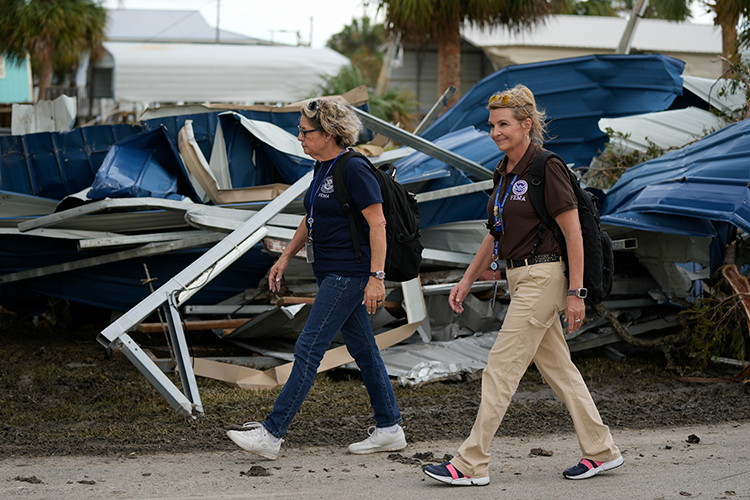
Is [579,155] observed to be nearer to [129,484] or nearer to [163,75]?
[129,484]

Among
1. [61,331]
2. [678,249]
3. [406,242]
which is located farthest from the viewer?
[61,331]

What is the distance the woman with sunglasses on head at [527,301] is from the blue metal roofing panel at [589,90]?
4.59 meters

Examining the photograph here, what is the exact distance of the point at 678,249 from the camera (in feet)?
18.8

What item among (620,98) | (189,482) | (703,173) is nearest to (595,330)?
(703,173)

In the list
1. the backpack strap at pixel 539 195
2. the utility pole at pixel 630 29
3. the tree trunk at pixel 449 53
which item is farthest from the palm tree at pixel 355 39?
the backpack strap at pixel 539 195

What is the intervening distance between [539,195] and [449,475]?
1.34 meters

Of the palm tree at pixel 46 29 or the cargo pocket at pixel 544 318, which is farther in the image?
the palm tree at pixel 46 29

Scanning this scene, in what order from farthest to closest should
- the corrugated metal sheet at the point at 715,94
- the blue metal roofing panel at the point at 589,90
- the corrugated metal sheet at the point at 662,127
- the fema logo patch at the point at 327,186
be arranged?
the corrugated metal sheet at the point at 715,94, the blue metal roofing panel at the point at 589,90, the corrugated metal sheet at the point at 662,127, the fema logo patch at the point at 327,186

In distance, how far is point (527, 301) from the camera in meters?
3.18

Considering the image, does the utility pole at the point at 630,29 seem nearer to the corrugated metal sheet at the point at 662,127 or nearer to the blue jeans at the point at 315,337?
the corrugated metal sheet at the point at 662,127

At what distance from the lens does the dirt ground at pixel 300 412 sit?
13.0 feet

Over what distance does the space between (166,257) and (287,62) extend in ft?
50.0

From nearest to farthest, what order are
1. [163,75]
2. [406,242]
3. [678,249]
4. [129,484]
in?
1. [129,484]
2. [406,242]
3. [678,249]
4. [163,75]

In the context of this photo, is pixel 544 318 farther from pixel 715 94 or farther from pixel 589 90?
pixel 715 94
